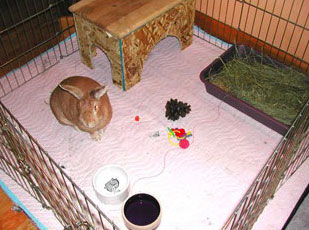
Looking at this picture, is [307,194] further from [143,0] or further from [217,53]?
[143,0]

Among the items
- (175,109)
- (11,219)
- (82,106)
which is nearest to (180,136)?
(175,109)

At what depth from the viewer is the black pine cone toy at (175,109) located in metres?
2.42

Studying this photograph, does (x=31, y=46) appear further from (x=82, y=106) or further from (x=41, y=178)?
(x=41, y=178)

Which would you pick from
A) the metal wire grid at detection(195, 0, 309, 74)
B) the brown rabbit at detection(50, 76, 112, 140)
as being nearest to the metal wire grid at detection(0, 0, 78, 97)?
the brown rabbit at detection(50, 76, 112, 140)

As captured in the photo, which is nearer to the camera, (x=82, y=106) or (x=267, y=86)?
(x=82, y=106)

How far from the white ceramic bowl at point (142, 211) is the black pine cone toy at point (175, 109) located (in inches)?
26.5

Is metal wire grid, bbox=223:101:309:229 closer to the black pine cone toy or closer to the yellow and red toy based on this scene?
the yellow and red toy

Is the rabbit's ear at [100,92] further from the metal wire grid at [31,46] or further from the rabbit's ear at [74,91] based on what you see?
the metal wire grid at [31,46]

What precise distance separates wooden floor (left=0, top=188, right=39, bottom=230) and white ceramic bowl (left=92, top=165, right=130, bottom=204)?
0.39 meters

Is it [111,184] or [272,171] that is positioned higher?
[272,171]

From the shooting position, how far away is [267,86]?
8.23 feet

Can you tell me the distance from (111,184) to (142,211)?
0.83 ft

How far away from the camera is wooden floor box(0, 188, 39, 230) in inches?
78.2

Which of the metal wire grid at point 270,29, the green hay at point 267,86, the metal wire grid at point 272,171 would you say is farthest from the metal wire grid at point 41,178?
the metal wire grid at point 270,29
